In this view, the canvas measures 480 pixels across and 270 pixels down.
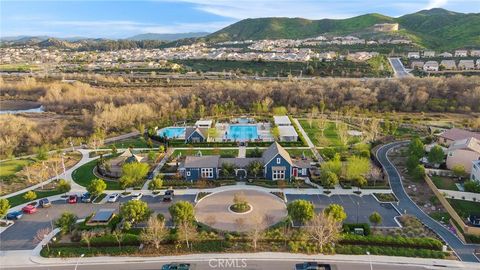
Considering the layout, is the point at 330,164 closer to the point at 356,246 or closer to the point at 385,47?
the point at 356,246

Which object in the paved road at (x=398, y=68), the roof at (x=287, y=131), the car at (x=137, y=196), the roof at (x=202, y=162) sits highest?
the paved road at (x=398, y=68)

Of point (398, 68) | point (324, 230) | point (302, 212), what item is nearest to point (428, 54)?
point (398, 68)

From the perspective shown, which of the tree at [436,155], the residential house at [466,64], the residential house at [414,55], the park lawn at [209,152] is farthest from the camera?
the residential house at [414,55]

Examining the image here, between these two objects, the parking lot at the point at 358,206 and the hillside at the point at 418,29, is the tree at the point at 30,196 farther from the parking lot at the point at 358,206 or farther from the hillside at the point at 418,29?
the hillside at the point at 418,29

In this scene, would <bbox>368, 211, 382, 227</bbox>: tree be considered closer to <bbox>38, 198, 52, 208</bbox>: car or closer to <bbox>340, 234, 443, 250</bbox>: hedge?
<bbox>340, 234, 443, 250</bbox>: hedge

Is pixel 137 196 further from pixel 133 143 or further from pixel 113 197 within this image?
pixel 133 143

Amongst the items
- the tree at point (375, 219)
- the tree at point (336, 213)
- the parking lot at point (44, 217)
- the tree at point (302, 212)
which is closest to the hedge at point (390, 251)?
the tree at point (336, 213)

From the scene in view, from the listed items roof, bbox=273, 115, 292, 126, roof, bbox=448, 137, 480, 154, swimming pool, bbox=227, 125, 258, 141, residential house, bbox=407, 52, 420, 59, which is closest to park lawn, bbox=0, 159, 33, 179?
swimming pool, bbox=227, 125, 258, 141
